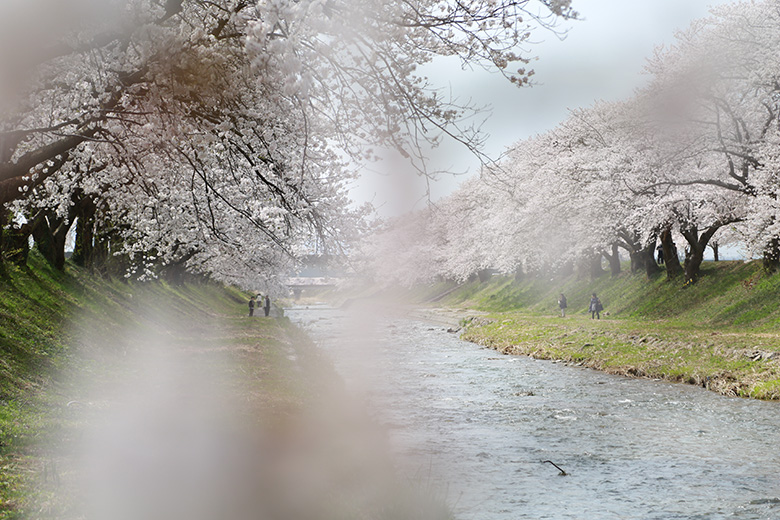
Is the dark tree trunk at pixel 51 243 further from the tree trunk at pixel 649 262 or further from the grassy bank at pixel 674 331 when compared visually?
the tree trunk at pixel 649 262

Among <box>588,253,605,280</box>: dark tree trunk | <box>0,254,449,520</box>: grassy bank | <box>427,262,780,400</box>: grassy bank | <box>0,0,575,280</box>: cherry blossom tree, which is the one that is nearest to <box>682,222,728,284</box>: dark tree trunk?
<box>427,262,780,400</box>: grassy bank

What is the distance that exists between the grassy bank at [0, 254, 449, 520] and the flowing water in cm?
128

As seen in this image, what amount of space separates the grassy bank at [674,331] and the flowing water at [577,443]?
1001mm

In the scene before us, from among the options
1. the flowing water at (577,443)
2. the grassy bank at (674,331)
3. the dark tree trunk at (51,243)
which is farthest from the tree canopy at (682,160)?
the dark tree trunk at (51,243)

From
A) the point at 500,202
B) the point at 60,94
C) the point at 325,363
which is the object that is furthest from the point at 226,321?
the point at 60,94

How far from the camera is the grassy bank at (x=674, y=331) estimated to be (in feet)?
64.8

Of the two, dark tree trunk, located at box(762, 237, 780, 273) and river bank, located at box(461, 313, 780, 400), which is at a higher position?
dark tree trunk, located at box(762, 237, 780, 273)

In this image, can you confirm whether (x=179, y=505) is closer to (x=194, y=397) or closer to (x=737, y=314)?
(x=194, y=397)

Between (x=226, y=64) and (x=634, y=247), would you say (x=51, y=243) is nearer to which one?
(x=226, y=64)

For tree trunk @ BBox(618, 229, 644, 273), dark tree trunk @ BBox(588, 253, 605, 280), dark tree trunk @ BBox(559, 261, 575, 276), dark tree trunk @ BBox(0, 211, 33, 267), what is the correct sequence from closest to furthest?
dark tree trunk @ BBox(0, 211, 33, 267) < tree trunk @ BBox(618, 229, 644, 273) < dark tree trunk @ BBox(588, 253, 605, 280) < dark tree trunk @ BBox(559, 261, 575, 276)

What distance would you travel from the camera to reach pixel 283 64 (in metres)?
6.46

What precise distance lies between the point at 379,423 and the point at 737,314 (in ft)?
65.5

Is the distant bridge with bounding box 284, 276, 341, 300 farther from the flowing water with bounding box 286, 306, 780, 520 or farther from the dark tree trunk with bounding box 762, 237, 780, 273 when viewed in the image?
the flowing water with bounding box 286, 306, 780, 520

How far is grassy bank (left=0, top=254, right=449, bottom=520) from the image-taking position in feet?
26.3
